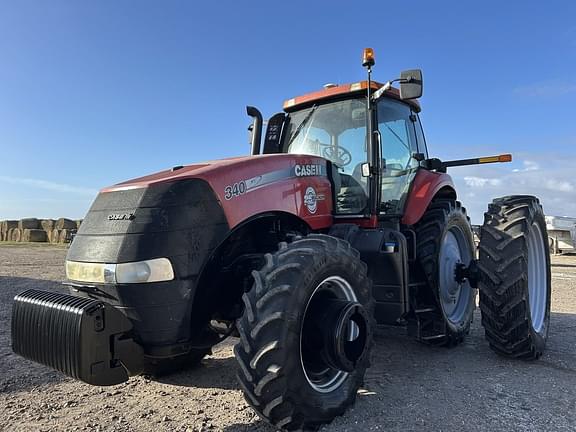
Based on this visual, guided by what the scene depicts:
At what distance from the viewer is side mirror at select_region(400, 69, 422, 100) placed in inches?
143

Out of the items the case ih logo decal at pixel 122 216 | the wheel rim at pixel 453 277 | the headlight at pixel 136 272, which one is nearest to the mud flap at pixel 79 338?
the headlight at pixel 136 272

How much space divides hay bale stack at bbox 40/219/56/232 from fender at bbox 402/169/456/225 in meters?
24.2

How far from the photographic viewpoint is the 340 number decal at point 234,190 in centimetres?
294

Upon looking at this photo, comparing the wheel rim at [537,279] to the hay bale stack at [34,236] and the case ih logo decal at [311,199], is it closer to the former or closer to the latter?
→ the case ih logo decal at [311,199]

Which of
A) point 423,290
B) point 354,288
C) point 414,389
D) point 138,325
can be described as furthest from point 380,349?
point 138,325

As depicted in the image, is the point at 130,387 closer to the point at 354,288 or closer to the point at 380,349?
the point at 354,288

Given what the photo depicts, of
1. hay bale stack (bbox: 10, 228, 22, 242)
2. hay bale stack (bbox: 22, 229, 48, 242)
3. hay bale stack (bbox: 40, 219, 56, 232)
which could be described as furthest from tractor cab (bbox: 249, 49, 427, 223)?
hay bale stack (bbox: 10, 228, 22, 242)

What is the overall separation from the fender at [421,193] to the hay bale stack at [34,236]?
24.2m

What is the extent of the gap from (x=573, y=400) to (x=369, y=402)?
143 cm

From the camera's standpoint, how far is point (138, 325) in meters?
2.65

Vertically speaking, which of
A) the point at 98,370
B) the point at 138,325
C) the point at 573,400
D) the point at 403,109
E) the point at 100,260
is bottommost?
the point at 573,400

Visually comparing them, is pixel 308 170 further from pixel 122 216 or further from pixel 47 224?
pixel 47 224

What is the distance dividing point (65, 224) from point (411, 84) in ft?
79.3

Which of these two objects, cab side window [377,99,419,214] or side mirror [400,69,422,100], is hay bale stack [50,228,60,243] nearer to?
cab side window [377,99,419,214]
